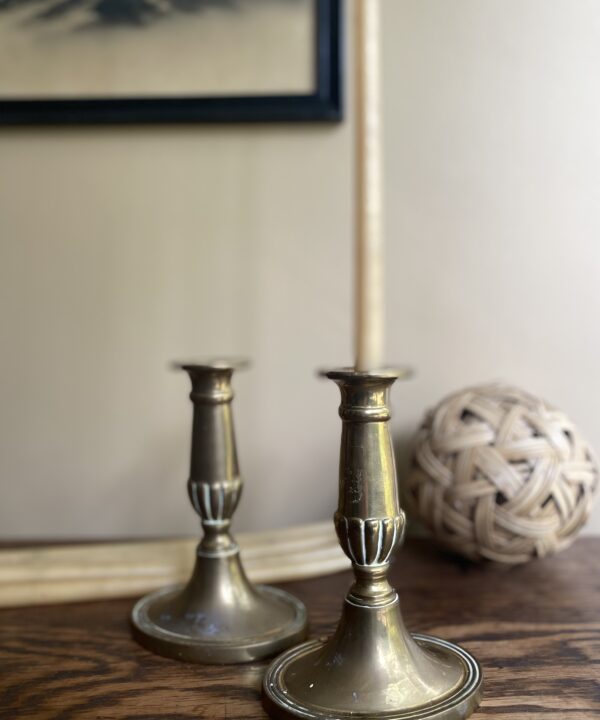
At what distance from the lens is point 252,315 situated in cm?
79

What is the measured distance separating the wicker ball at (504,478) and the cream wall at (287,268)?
14 cm

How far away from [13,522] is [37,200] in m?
0.35

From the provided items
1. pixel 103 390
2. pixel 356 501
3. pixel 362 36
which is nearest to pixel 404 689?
pixel 356 501

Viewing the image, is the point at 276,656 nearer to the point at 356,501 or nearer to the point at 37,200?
the point at 356,501

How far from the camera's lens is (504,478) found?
1.98 ft

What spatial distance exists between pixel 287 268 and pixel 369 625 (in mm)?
441

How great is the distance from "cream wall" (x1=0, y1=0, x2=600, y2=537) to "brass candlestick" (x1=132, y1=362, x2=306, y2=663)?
0.24 meters

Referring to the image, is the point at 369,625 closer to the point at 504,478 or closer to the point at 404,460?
the point at 504,478

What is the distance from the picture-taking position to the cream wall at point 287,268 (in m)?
0.76

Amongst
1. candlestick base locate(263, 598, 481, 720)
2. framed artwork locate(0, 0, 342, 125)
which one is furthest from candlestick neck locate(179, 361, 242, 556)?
framed artwork locate(0, 0, 342, 125)

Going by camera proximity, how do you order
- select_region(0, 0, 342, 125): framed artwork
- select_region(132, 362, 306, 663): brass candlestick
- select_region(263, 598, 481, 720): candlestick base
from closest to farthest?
select_region(263, 598, 481, 720): candlestick base → select_region(132, 362, 306, 663): brass candlestick → select_region(0, 0, 342, 125): framed artwork

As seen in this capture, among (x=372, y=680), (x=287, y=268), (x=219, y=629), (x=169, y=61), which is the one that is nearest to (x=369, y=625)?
(x=372, y=680)

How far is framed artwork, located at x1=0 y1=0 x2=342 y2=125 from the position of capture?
2.48 ft

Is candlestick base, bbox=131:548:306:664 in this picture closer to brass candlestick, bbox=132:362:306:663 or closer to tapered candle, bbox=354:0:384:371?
brass candlestick, bbox=132:362:306:663
